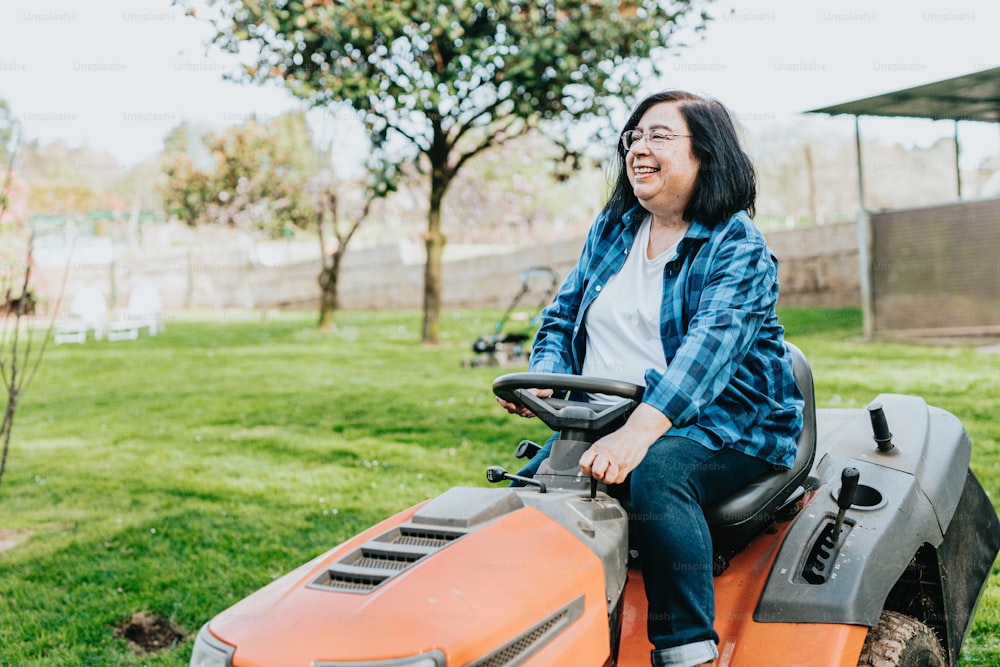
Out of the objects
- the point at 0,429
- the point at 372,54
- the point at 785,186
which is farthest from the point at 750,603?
the point at 785,186

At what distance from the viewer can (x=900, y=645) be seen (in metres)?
2.23

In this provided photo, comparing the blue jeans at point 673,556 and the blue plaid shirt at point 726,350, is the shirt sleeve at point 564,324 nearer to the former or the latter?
the blue plaid shirt at point 726,350

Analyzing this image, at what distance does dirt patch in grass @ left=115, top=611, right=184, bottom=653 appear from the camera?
3607 millimetres

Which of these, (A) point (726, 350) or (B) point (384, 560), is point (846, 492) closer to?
(A) point (726, 350)

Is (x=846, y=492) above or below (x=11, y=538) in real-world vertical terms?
above

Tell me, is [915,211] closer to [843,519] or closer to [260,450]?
[260,450]

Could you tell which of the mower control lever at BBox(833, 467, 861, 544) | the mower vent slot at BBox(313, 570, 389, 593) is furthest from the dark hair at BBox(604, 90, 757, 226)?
the mower vent slot at BBox(313, 570, 389, 593)

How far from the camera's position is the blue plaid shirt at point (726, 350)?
2.01 m

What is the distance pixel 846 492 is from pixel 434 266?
452 inches

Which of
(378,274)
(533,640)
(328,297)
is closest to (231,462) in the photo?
(533,640)

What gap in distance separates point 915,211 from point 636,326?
10298 mm

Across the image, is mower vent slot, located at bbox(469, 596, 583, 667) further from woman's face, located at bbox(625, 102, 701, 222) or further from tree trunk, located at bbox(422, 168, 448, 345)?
tree trunk, located at bbox(422, 168, 448, 345)

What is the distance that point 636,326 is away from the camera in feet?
7.52

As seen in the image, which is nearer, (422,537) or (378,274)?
(422,537)
